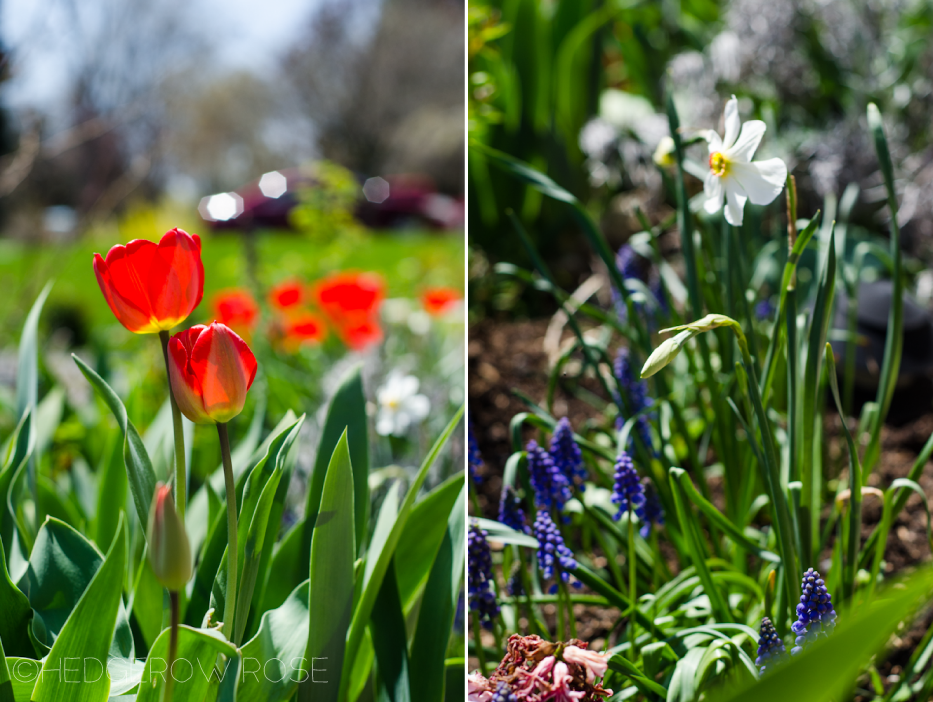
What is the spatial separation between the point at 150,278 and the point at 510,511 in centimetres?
51

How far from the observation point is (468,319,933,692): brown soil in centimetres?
126

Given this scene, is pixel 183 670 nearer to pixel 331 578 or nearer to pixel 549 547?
pixel 331 578

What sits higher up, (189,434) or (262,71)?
(262,71)

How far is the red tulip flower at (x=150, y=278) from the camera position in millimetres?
598

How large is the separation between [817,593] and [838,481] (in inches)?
34.1

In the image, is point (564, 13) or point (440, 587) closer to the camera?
point (440, 587)

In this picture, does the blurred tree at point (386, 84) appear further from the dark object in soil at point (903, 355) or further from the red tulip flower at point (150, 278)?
the red tulip flower at point (150, 278)

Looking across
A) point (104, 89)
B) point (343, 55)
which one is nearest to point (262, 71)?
point (343, 55)

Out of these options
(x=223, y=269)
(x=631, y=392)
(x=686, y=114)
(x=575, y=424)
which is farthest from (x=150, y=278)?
(x=223, y=269)

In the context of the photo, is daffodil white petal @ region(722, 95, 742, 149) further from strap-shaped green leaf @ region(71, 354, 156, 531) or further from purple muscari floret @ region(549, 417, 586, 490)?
strap-shaped green leaf @ region(71, 354, 156, 531)

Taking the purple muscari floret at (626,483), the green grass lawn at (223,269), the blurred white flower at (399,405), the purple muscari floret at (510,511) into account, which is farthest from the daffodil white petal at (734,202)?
the green grass lawn at (223,269)

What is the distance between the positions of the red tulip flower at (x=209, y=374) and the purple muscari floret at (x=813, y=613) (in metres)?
0.56

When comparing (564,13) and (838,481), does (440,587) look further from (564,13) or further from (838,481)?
(564,13)

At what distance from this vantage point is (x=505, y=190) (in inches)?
97.9
